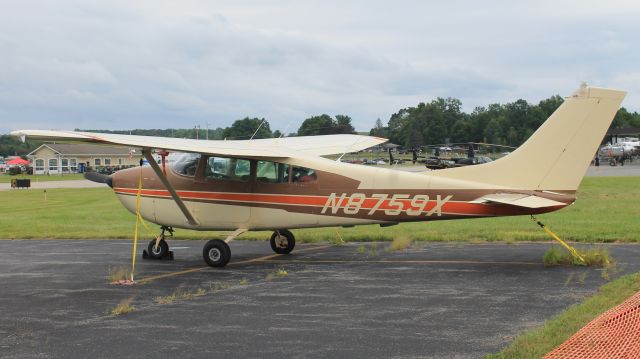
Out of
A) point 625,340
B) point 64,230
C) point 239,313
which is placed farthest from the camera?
point 64,230

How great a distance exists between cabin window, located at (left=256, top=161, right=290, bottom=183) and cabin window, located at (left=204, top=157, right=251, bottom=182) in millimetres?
246

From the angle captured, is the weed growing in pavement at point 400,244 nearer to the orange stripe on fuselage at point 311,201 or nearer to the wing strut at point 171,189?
the orange stripe on fuselage at point 311,201

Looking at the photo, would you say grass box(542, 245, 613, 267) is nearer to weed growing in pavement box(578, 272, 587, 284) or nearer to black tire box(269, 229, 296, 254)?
weed growing in pavement box(578, 272, 587, 284)

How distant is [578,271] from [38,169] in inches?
4555

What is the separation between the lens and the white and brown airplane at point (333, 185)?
1137 centimetres

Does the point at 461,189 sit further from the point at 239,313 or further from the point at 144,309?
the point at 144,309

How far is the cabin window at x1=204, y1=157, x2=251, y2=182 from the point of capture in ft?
44.9

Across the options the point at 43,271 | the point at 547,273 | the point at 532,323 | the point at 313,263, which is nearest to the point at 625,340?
the point at 532,323

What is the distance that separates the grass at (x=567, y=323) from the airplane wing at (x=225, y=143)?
6.82 m

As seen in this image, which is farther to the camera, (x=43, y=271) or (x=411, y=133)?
(x=411, y=133)

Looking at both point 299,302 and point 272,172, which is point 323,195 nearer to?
point 272,172

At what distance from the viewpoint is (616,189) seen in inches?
1294

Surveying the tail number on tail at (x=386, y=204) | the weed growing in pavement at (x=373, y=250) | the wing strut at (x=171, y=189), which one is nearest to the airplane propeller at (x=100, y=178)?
the wing strut at (x=171, y=189)

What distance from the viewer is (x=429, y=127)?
139ft
